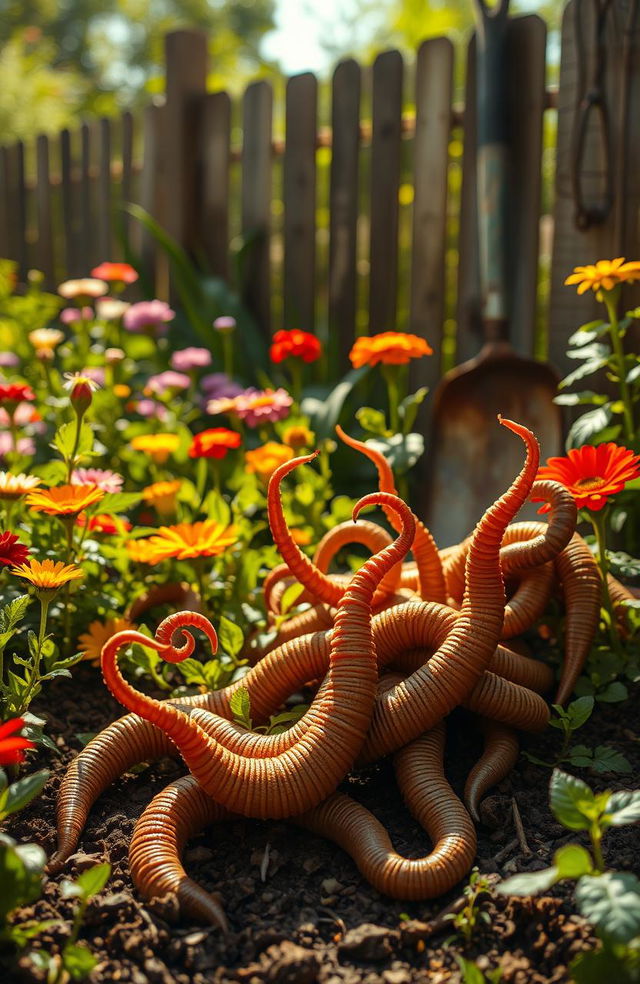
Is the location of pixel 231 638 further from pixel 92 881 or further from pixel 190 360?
pixel 190 360

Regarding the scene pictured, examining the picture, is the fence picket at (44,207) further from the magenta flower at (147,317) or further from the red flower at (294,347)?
the red flower at (294,347)

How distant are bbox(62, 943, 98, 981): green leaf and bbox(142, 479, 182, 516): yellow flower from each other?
125 centimetres

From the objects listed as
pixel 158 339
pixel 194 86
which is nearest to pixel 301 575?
pixel 158 339

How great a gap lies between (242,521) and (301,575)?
23.4 inches

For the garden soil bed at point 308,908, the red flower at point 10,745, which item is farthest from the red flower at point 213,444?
the red flower at point 10,745

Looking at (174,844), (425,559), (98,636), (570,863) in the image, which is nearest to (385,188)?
(425,559)

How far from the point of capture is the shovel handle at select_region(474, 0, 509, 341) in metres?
2.94

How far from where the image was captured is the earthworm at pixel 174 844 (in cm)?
144

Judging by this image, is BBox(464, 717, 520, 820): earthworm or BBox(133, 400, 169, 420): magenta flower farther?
BBox(133, 400, 169, 420): magenta flower

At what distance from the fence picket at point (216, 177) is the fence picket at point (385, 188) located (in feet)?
3.27

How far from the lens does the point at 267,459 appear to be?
7.91 ft

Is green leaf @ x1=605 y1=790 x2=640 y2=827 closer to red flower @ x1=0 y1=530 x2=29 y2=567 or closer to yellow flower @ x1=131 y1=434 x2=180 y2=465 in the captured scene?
red flower @ x1=0 y1=530 x2=29 y2=567

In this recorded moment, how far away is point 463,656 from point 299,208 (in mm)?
2778

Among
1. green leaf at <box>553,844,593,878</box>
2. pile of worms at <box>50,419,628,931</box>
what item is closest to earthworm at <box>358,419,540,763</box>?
pile of worms at <box>50,419,628,931</box>
